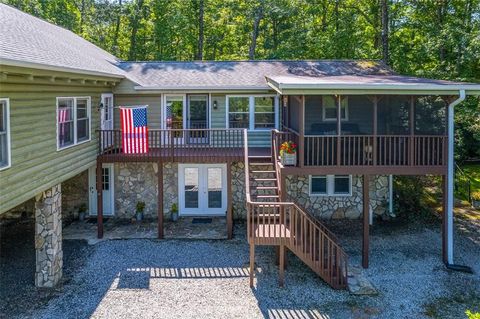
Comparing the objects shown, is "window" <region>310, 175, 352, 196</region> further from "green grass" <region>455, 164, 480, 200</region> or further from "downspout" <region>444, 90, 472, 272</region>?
"green grass" <region>455, 164, 480, 200</region>

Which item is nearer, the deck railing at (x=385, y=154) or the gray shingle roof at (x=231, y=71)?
the deck railing at (x=385, y=154)

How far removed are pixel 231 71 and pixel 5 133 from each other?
1012cm

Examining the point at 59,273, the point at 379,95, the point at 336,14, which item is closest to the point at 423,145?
the point at 379,95

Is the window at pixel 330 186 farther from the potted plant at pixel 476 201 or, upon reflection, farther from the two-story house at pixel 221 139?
the potted plant at pixel 476 201

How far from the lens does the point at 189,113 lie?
50.5 ft

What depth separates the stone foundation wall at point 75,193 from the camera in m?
15.2

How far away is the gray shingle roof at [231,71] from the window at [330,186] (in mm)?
4066

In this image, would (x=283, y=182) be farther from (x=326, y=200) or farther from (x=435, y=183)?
(x=435, y=183)

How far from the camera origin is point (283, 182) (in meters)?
10.8

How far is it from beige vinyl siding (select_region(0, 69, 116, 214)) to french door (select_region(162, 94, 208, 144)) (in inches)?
164

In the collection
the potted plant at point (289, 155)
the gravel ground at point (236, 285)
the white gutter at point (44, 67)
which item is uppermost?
the white gutter at point (44, 67)

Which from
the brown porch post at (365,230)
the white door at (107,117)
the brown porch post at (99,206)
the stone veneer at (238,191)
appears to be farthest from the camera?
the stone veneer at (238,191)

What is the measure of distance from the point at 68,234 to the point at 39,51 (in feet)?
21.6

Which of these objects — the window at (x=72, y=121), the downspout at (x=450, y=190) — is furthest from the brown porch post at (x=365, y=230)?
the window at (x=72, y=121)
